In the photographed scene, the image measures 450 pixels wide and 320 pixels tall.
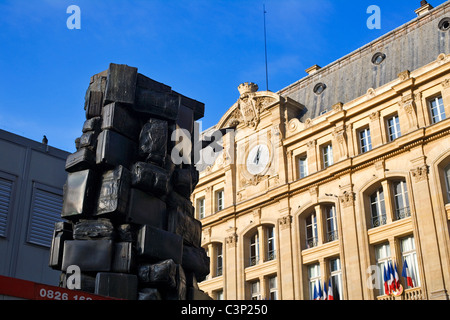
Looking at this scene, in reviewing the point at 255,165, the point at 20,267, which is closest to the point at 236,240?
the point at 255,165

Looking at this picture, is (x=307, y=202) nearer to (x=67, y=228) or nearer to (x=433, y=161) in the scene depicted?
(x=433, y=161)

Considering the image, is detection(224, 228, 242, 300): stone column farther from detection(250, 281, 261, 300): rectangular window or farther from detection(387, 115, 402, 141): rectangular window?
detection(387, 115, 402, 141): rectangular window

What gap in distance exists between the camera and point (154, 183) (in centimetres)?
1167

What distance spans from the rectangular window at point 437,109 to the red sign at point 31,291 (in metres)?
26.2

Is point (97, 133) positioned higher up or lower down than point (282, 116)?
lower down

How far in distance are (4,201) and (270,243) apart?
21918 mm

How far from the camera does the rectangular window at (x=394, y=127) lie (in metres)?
33.0

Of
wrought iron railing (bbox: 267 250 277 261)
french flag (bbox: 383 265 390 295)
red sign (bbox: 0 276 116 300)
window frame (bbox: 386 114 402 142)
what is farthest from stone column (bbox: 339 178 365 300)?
red sign (bbox: 0 276 116 300)

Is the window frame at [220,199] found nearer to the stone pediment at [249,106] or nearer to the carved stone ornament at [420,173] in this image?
the stone pediment at [249,106]

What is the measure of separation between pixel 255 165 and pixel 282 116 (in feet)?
11.8

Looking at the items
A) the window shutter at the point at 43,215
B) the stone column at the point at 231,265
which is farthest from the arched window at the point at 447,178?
the window shutter at the point at 43,215

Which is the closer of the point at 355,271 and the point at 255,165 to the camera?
the point at 355,271
